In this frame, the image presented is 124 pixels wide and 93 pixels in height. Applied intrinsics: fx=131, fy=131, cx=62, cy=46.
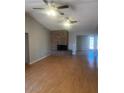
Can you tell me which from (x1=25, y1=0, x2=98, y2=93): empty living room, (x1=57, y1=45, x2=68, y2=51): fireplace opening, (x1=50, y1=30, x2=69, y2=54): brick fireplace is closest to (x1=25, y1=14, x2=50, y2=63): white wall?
(x1=25, y1=0, x2=98, y2=93): empty living room

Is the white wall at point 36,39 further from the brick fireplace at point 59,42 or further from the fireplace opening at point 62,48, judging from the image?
the fireplace opening at point 62,48

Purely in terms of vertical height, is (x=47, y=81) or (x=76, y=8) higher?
(x=76, y=8)

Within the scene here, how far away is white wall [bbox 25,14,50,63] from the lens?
7343 mm

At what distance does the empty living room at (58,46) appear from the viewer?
4145 millimetres

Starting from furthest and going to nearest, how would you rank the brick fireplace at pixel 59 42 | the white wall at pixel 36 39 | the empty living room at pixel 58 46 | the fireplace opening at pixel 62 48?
the fireplace opening at pixel 62 48 < the brick fireplace at pixel 59 42 < the white wall at pixel 36 39 < the empty living room at pixel 58 46

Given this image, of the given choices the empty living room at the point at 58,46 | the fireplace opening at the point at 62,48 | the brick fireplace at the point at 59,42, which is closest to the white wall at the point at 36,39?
the empty living room at the point at 58,46

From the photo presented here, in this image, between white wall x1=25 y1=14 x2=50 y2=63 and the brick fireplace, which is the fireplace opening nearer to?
the brick fireplace

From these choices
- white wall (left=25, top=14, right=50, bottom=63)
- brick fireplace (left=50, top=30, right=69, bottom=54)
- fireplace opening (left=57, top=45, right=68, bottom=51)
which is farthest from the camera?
fireplace opening (left=57, top=45, right=68, bottom=51)
